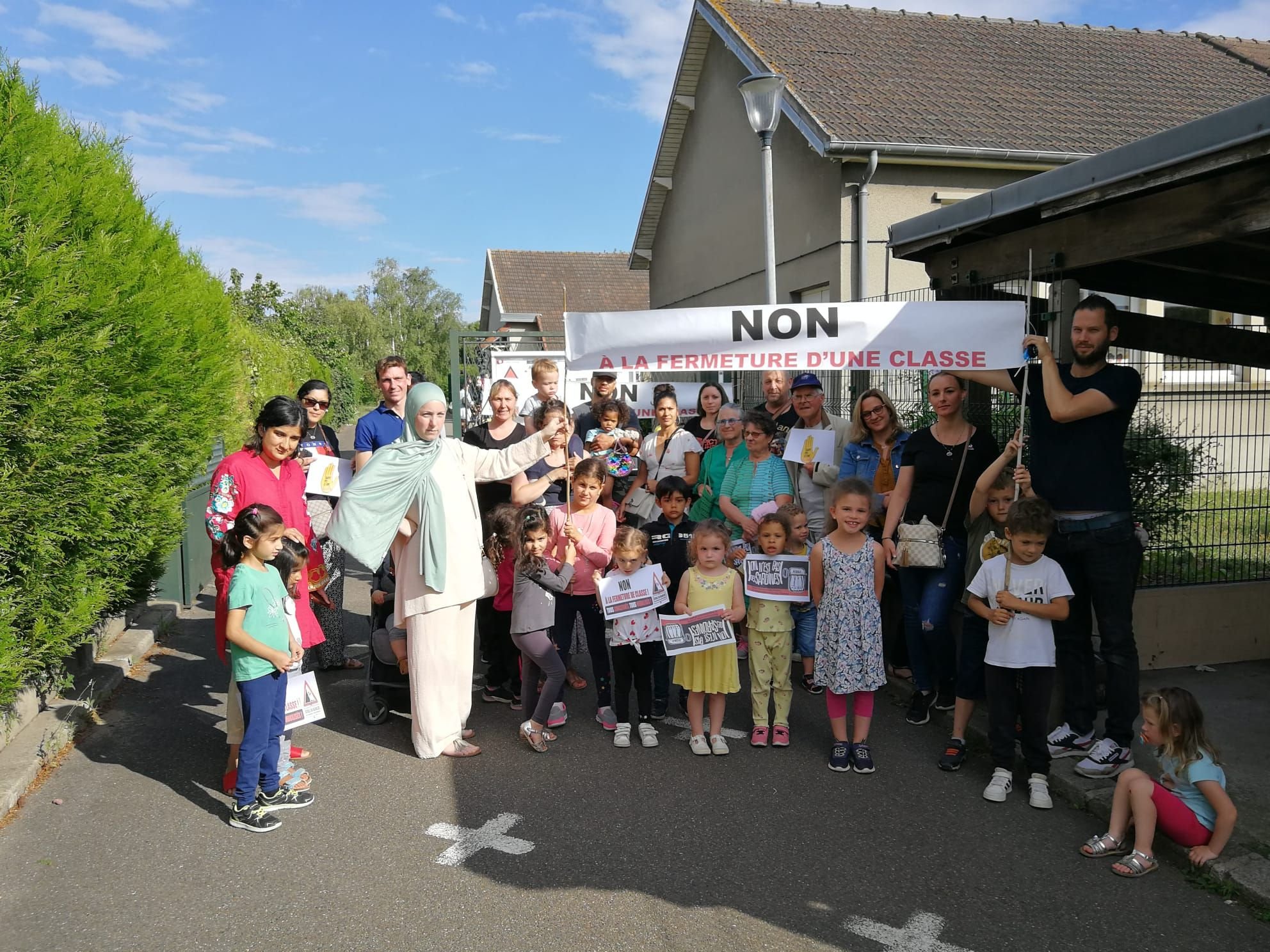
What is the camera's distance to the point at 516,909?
Answer: 3764 mm

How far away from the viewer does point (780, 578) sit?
5.51 meters

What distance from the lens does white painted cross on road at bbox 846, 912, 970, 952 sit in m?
3.43

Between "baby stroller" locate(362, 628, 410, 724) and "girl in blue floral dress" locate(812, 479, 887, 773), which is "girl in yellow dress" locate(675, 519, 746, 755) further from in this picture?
"baby stroller" locate(362, 628, 410, 724)

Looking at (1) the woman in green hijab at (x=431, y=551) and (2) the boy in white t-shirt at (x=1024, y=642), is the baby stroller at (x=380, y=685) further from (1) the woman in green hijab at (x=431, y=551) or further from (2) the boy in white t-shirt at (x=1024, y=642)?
(2) the boy in white t-shirt at (x=1024, y=642)

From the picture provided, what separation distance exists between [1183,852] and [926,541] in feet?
6.77

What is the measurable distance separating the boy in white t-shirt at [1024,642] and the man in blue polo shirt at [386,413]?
4100mm

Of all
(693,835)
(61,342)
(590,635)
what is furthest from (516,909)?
(61,342)

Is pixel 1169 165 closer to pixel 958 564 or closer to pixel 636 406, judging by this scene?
pixel 958 564

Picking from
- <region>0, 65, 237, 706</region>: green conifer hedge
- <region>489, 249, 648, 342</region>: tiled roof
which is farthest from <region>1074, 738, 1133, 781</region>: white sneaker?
<region>489, 249, 648, 342</region>: tiled roof

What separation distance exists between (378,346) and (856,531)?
65925mm

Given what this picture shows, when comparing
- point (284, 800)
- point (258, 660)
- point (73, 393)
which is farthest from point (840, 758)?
point (73, 393)

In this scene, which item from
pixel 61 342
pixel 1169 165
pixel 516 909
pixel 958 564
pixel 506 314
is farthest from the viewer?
pixel 506 314

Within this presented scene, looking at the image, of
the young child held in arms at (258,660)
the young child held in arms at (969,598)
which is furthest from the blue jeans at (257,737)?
the young child held in arms at (969,598)

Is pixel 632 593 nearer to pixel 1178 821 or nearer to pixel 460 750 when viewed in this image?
pixel 460 750
